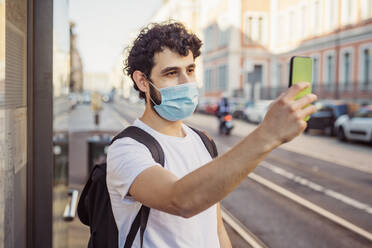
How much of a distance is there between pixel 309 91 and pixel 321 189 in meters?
7.20

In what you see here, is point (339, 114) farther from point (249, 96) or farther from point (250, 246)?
point (249, 96)

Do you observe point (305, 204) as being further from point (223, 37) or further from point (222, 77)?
point (223, 37)

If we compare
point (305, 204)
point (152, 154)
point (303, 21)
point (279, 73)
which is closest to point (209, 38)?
point (279, 73)

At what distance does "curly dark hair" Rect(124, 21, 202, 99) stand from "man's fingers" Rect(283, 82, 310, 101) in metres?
0.67

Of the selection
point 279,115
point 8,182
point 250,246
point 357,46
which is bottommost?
point 250,246

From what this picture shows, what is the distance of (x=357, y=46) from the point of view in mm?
30422

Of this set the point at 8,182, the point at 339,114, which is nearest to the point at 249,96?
the point at 339,114

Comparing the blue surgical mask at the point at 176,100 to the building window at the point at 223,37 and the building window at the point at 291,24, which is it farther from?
the building window at the point at 223,37

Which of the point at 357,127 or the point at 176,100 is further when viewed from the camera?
the point at 357,127

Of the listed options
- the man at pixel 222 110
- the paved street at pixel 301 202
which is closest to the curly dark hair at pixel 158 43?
the paved street at pixel 301 202

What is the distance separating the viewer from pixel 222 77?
4912cm

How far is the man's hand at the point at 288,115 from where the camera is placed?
3.98 ft

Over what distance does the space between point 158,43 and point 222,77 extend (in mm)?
47659

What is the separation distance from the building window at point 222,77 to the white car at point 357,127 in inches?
1217
